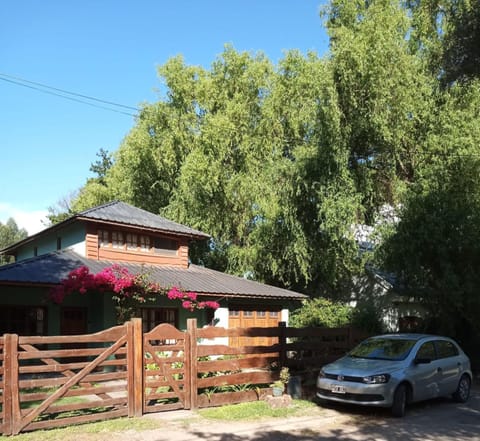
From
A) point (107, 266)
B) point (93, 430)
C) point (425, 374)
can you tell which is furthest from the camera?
point (107, 266)

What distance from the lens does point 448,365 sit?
38.2 ft

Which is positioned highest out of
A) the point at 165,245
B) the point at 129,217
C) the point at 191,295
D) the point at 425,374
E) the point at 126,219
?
the point at 129,217

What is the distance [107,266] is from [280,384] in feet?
33.1

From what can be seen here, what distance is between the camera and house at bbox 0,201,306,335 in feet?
57.9

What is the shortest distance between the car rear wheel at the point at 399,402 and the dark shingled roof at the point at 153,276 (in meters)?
10.6

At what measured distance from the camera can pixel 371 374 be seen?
10.2m

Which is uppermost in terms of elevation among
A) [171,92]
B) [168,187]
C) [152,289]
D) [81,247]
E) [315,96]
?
[171,92]

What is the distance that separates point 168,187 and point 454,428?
831 inches

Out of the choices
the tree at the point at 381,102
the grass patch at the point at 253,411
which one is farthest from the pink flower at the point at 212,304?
the grass patch at the point at 253,411

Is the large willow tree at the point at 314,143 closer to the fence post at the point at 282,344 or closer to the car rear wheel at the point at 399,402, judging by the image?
the fence post at the point at 282,344

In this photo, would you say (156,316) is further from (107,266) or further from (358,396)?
(358,396)

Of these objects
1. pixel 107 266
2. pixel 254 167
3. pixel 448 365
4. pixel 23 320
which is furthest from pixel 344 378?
pixel 254 167

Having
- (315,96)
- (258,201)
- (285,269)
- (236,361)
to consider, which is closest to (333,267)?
(285,269)

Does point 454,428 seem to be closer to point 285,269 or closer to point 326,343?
point 326,343
